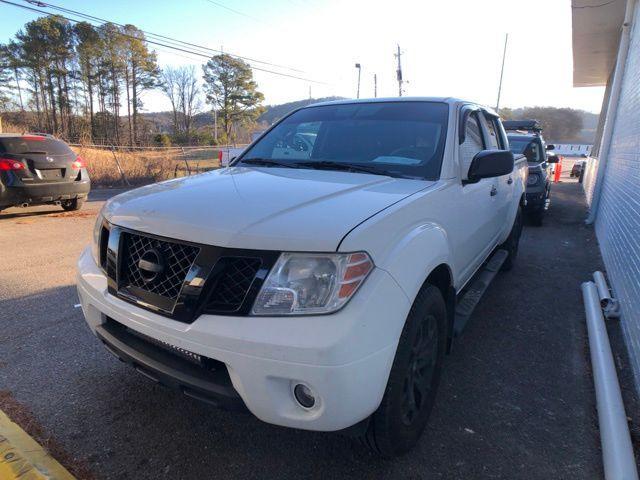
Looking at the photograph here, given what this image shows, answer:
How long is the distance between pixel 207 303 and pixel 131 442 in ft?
3.60

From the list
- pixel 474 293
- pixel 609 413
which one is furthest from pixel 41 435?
pixel 609 413

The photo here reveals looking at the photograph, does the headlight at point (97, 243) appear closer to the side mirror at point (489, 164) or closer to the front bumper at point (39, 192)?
the side mirror at point (489, 164)

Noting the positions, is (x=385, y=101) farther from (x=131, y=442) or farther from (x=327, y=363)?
(x=131, y=442)

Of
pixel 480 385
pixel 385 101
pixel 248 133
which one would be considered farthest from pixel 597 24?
pixel 248 133

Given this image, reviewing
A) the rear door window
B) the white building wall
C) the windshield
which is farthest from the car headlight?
the windshield

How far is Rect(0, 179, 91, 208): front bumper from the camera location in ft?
24.0

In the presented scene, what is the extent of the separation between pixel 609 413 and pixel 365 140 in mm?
2233

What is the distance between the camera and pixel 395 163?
9.22 ft

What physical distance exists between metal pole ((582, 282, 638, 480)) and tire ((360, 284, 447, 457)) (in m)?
0.87

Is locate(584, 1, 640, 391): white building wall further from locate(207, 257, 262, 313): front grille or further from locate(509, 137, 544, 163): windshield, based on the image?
locate(207, 257, 262, 313): front grille

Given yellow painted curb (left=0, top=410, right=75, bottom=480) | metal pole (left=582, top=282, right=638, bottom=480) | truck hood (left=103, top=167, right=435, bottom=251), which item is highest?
truck hood (left=103, top=167, right=435, bottom=251)

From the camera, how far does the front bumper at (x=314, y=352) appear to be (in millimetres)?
1551

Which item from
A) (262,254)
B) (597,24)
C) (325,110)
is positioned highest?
(597,24)

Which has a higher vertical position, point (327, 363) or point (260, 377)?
point (327, 363)
